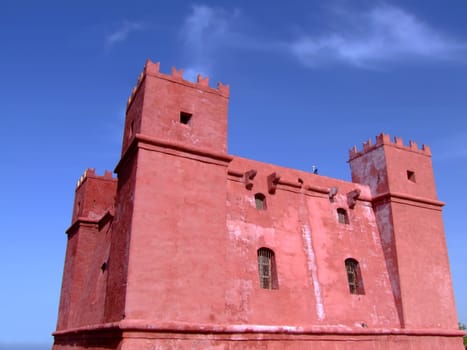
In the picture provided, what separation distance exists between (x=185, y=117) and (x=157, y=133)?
1438mm

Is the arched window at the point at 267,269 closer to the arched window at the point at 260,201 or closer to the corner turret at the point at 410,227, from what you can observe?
the arched window at the point at 260,201

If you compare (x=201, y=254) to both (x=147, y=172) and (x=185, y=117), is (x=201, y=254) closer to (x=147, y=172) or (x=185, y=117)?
(x=147, y=172)

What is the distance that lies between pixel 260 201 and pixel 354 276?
4760mm

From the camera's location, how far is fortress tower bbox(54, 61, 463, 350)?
551 inches

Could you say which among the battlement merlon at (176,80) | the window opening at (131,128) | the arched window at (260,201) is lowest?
the arched window at (260,201)

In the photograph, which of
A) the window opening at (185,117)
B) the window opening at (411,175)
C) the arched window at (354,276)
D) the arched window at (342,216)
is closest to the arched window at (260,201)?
the arched window at (342,216)

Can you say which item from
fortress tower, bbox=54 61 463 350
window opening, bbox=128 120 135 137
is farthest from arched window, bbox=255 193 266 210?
window opening, bbox=128 120 135 137

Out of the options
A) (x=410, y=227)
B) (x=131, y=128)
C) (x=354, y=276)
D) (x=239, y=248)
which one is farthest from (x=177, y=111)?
(x=410, y=227)

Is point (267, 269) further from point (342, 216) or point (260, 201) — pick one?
point (342, 216)

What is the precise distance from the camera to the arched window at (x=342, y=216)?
20.1 metres

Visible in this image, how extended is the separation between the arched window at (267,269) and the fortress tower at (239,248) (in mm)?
43

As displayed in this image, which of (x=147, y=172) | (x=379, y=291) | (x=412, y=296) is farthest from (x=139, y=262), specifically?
(x=412, y=296)

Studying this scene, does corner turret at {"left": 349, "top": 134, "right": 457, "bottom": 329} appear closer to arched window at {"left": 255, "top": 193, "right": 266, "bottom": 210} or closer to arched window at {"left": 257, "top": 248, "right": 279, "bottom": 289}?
arched window at {"left": 257, "top": 248, "right": 279, "bottom": 289}

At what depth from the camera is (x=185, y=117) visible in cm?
1662
